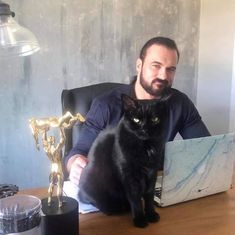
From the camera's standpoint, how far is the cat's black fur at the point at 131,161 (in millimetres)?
852

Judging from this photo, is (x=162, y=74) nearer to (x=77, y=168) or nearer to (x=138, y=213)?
(x=77, y=168)

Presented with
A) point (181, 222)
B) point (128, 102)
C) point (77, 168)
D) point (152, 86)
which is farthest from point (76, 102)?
point (181, 222)

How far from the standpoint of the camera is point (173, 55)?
1.37m

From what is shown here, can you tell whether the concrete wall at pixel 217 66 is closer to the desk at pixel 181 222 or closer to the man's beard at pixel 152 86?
the man's beard at pixel 152 86

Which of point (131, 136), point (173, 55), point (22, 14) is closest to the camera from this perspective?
point (131, 136)

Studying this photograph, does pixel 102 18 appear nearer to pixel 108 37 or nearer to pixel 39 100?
pixel 108 37

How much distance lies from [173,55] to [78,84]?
89cm

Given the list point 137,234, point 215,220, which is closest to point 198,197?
point 215,220

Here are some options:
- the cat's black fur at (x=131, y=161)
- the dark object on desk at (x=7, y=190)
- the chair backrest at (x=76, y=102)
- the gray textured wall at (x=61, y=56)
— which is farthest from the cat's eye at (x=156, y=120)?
the gray textured wall at (x=61, y=56)

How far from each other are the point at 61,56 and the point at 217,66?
102cm

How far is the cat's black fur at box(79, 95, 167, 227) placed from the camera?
0.85 m

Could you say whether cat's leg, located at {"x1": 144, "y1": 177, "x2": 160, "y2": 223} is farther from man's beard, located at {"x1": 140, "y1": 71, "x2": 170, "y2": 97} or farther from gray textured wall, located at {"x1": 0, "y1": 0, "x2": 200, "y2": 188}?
gray textured wall, located at {"x1": 0, "y1": 0, "x2": 200, "y2": 188}

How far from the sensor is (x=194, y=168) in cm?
99

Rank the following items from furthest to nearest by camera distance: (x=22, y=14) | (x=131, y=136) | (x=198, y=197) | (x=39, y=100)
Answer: (x=39, y=100)
(x=22, y=14)
(x=198, y=197)
(x=131, y=136)
